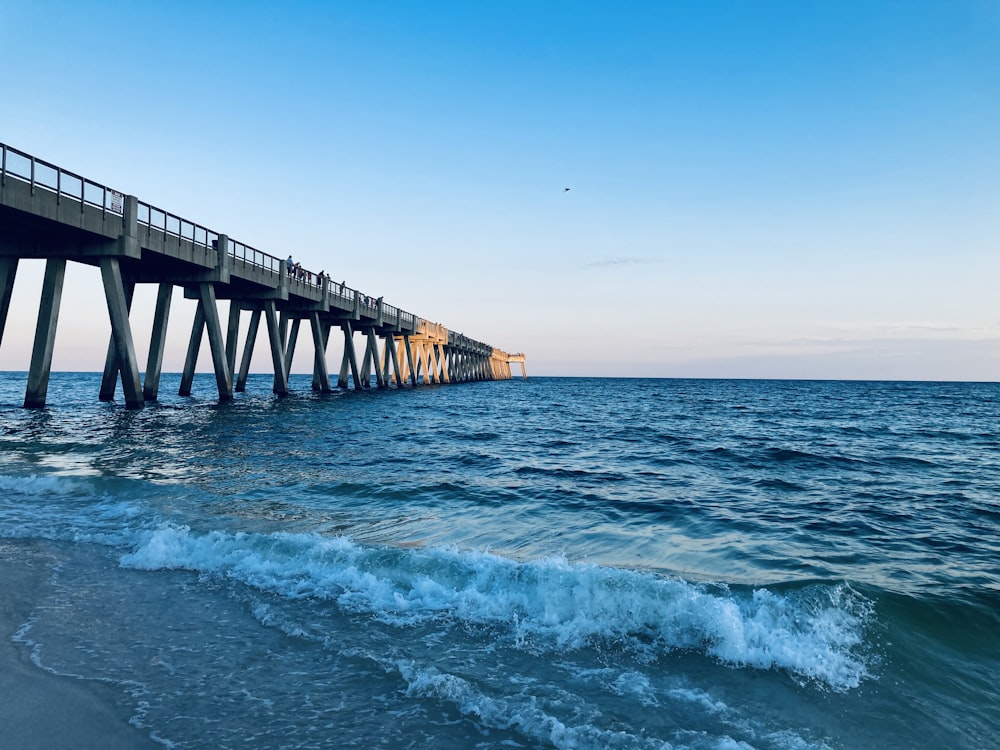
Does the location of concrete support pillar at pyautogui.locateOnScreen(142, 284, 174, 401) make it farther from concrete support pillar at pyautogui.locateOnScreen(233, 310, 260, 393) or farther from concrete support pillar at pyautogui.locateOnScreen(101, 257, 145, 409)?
concrete support pillar at pyautogui.locateOnScreen(233, 310, 260, 393)

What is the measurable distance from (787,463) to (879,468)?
90.0 inches

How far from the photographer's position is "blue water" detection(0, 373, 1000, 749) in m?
3.85

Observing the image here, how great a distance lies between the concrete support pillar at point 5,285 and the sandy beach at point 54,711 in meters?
22.0

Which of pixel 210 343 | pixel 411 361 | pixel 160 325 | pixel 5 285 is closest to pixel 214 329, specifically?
pixel 210 343

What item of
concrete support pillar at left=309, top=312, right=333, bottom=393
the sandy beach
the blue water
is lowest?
the blue water

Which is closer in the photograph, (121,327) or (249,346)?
(121,327)

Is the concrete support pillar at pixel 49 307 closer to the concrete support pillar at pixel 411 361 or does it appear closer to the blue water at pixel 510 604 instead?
the blue water at pixel 510 604

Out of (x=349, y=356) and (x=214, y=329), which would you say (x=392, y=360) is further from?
(x=214, y=329)

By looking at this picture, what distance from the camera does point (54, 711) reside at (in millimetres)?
3738

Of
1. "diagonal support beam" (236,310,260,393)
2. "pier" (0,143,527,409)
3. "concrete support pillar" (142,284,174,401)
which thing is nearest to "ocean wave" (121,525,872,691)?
"pier" (0,143,527,409)

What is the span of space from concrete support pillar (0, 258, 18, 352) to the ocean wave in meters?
20.0

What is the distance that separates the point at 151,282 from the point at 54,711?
33.1 meters

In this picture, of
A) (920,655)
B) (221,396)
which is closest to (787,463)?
(920,655)

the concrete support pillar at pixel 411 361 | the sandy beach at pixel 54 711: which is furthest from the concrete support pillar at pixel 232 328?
the sandy beach at pixel 54 711
